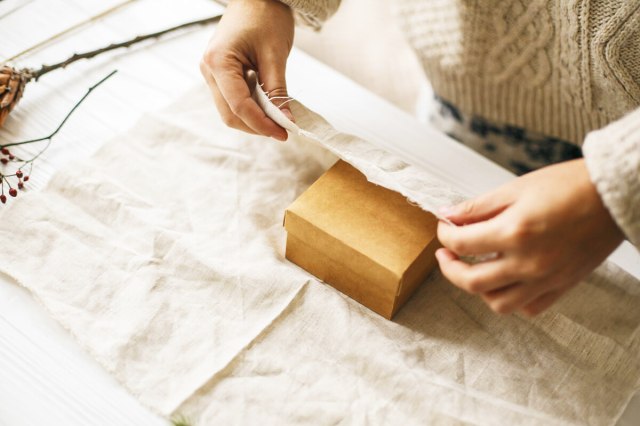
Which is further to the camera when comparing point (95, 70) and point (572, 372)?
point (95, 70)

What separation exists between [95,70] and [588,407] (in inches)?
28.5

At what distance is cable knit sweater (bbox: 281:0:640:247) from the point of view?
2.07ft

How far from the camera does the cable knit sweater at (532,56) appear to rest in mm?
630

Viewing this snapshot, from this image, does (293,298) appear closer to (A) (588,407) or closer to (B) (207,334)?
(B) (207,334)

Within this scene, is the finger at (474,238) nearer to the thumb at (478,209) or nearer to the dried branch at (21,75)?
the thumb at (478,209)

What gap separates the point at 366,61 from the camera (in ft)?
5.63

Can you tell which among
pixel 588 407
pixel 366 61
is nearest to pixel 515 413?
pixel 588 407

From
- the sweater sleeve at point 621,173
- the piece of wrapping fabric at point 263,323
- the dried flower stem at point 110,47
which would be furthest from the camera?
the dried flower stem at point 110,47

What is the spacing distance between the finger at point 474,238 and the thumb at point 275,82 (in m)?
0.22

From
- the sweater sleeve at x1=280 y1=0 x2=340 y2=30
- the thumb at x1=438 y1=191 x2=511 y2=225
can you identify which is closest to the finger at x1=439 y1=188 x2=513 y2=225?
the thumb at x1=438 y1=191 x2=511 y2=225

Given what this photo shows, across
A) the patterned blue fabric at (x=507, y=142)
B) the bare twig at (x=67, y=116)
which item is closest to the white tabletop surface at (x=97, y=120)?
the bare twig at (x=67, y=116)

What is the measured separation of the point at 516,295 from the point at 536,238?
0.18 feet

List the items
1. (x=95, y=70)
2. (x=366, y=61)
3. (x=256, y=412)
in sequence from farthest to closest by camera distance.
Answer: (x=366, y=61) → (x=95, y=70) → (x=256, y=412)

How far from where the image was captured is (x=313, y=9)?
725mm
